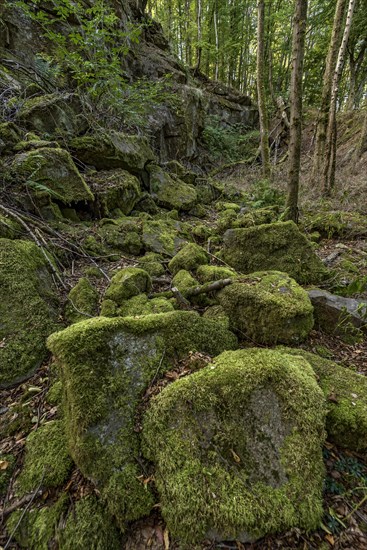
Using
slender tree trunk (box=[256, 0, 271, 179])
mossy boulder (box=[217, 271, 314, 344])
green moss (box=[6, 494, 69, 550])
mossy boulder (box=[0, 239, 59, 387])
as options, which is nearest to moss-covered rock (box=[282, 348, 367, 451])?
mossy boulder (box=[217, 271, 314, 344])

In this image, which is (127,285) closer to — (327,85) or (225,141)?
(327,85)

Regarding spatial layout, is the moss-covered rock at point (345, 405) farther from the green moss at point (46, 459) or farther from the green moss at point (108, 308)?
the green moss at point (108, 308)

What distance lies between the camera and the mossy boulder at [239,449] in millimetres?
1514

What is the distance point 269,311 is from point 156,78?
623 inches

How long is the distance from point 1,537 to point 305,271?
15.7 ft

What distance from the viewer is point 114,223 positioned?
252 inches

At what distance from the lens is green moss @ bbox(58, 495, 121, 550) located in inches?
61.0

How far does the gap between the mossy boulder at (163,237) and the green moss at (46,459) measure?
400 cm

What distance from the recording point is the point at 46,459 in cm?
195

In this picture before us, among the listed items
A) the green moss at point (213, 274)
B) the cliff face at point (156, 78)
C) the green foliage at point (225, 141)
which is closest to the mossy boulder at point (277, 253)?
the green moss at point (213, 274)

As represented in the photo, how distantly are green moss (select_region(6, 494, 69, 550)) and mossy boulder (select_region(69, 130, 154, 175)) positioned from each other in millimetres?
7614

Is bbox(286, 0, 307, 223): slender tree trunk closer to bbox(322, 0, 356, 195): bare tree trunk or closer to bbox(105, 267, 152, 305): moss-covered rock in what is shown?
bbox(322, 0, 356, 195): bare tree trunk

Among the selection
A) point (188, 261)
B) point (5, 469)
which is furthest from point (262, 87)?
point (5, 469)

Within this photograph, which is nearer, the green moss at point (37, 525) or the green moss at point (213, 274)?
the green moss at point (37, 525)
